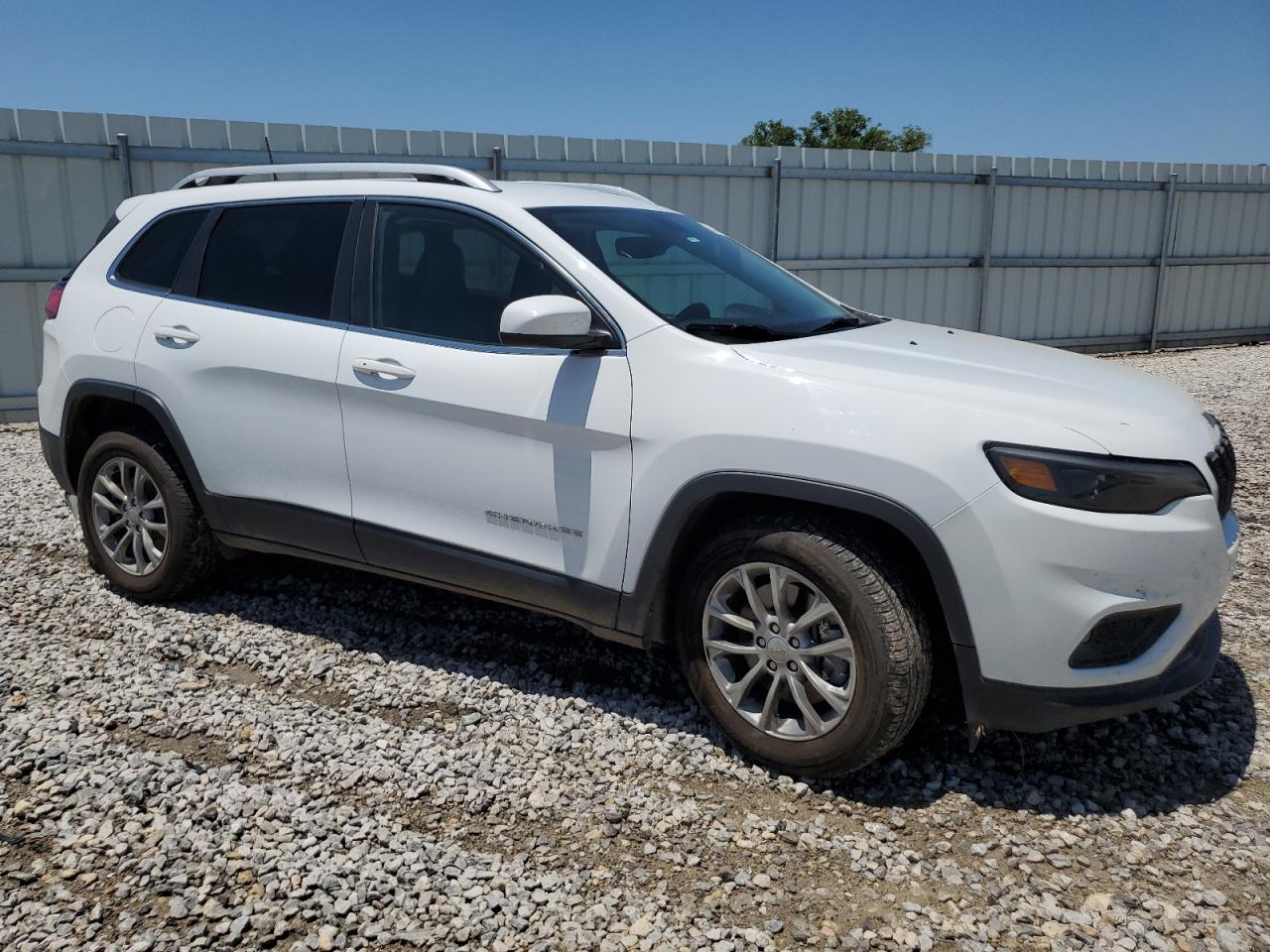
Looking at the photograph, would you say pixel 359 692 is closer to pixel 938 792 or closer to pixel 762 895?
pixel 762 895

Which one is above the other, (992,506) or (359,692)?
(992,506)

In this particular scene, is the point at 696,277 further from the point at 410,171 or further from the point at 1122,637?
the point at 1122,637

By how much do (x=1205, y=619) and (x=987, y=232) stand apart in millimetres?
11896

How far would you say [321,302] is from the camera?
4.00 m

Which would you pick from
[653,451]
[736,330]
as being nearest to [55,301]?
[653,451]

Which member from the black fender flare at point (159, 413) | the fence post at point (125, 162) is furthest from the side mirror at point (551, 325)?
the fence post at point (125, 162)

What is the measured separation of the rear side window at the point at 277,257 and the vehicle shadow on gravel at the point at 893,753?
1403 millimetres

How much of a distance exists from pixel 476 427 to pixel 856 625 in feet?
4.76

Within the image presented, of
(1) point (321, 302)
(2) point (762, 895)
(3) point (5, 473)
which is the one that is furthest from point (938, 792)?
(3) point (5, 473)

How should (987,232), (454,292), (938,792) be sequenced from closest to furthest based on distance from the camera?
(938,792) → (454,292) → (987,232)

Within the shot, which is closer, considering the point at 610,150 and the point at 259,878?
the point at 259,878

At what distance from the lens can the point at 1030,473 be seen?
9.05 ft

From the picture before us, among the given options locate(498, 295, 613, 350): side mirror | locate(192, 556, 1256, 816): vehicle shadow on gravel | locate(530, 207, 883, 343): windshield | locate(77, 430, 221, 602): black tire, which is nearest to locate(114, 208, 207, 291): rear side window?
locate(77, 430, 221, 602): black tire

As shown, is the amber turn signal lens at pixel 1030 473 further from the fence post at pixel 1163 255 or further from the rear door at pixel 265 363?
the fence post at pixel 1163 255
